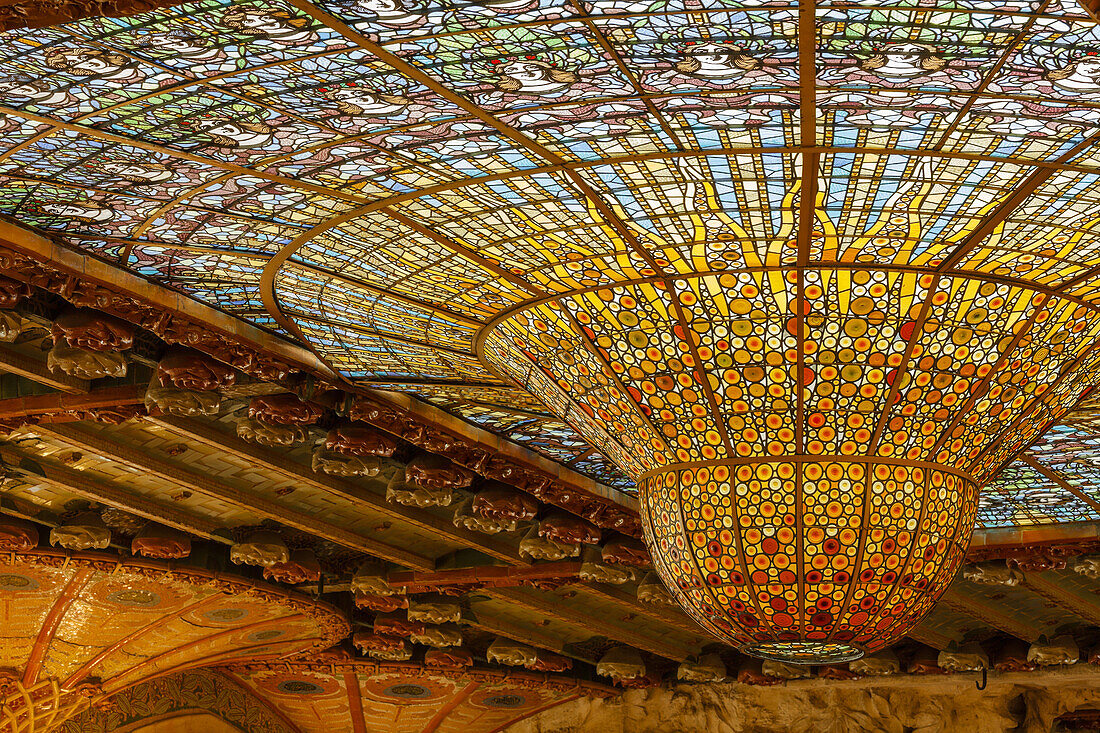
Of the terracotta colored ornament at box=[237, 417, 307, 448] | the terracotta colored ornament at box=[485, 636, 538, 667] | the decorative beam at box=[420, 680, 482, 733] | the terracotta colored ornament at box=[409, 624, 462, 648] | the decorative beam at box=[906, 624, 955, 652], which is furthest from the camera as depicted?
the decorative beam at box=[420, 680, 482, 733]

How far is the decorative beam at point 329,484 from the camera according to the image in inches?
355

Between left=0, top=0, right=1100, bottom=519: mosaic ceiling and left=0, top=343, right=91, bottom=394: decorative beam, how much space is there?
151 centimetres

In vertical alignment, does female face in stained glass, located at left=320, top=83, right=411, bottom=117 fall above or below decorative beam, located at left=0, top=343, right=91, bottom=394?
above

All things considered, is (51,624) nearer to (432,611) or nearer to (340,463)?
(432,611)

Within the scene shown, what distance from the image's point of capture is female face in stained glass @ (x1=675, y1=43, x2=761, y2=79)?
4230 mm

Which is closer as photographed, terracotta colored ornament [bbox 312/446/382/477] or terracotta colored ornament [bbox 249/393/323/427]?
terracotta colored ornament [bbox 249/393/323/427]

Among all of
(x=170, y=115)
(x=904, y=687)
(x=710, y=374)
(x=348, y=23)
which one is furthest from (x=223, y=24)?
(x=904, y=687)

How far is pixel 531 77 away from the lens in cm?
454

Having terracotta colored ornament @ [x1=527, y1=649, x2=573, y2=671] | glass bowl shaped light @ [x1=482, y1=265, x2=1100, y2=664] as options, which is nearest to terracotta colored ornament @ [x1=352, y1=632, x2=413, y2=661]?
terracotta colored ornament @ [x1=527, y1=649, x2=573, y2=671]

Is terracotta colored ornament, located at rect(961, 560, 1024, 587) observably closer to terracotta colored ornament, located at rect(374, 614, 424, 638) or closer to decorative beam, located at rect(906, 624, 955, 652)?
decorative beam, located at rect(906, 624, 955, 652)

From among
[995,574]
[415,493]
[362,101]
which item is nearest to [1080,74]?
[362,101]

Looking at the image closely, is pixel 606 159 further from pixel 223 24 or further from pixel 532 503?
pixel 532 503

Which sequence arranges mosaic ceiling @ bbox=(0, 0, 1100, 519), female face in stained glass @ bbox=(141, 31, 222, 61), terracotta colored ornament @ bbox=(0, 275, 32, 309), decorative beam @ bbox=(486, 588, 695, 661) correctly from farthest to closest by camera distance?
decorative beam @ bbox=(486, 588, 695, 661) < terracotta colored ornament @ bbox=(0, 275, 32, 309) < female face in stained glass @ bbox=(141, 31, 222, 61) < mosaic ceiling @ bbox=(0, 0, 1100, 519)

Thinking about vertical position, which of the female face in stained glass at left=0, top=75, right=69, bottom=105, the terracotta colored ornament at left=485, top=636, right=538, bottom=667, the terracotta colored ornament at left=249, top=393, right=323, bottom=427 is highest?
the female face in stained glass at left=0, top=75, right=69, bottom=105
